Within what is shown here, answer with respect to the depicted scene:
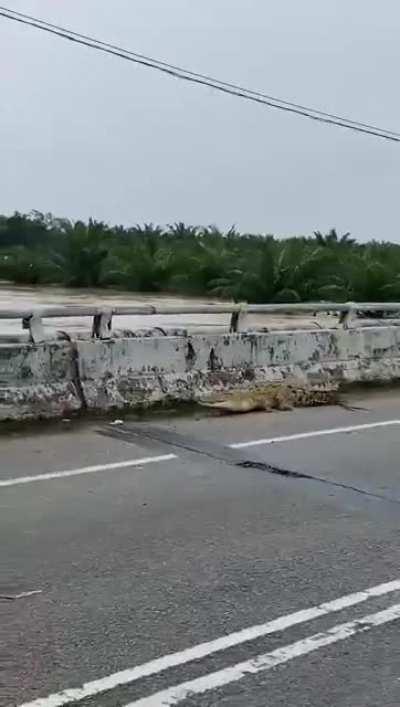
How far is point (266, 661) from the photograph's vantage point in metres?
3.96

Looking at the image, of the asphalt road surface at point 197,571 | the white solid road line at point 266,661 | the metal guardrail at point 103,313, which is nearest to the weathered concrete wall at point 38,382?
the metal guardrail at point 103,313

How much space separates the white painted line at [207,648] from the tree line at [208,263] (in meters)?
23.4

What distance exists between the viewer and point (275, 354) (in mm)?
11641

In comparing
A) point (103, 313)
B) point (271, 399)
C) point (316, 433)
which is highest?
point (103, 313)

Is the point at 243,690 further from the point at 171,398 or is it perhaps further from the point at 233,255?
the point at 233,255

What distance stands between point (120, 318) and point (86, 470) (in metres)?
15.3

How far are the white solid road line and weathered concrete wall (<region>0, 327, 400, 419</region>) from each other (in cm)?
525

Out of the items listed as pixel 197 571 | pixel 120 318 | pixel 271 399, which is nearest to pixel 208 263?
pixel 120 318

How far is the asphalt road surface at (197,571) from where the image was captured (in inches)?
148

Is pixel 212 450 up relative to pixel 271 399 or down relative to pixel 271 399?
down

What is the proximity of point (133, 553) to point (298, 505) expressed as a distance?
61.6 inches

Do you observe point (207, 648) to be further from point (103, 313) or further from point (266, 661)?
point (103, 313)

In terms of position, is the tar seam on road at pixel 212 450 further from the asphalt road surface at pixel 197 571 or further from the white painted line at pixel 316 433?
the white painted line at pixel 316 433

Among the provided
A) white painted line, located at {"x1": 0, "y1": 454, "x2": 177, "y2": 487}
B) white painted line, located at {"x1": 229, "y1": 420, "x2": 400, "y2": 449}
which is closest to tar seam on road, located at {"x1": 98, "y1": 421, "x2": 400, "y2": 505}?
white painted line, located at {"x1": 229, "y1": 420, "x2": 400, "y2": 449}
